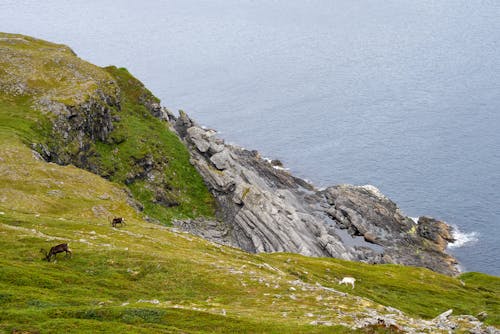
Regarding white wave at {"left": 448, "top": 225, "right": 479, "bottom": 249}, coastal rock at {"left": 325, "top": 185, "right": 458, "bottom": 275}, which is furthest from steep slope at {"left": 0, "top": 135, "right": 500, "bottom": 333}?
white wave at {"left": 448, "top": 225, "right": 479, "bottom": 249}

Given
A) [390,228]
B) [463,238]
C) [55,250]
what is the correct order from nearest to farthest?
[55,250]
[463,238]
[390,228]

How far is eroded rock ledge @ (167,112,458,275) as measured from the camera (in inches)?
4193

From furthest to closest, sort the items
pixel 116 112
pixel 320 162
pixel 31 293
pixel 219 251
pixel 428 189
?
pixel 320 162
pixel 428 189
pixel 116 112
pixel 219 251
pixel 31 293

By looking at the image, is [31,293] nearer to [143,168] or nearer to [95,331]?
[95,331]

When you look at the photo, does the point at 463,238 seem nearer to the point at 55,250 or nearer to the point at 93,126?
the point at 93,126

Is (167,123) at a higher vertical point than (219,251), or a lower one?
higher

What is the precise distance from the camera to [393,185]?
14900cm

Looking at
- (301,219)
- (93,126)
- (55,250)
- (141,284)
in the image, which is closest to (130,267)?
(141,284)

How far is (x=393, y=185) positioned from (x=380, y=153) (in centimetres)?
2149

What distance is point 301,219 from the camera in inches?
4614

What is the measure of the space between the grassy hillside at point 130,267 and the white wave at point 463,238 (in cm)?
2483

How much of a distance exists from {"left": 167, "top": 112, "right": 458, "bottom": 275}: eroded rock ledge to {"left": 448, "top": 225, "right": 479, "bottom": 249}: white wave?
5.31ft

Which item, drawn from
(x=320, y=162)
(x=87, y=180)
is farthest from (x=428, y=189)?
(x=87, y=180)

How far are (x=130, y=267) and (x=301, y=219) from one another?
75559 mm
